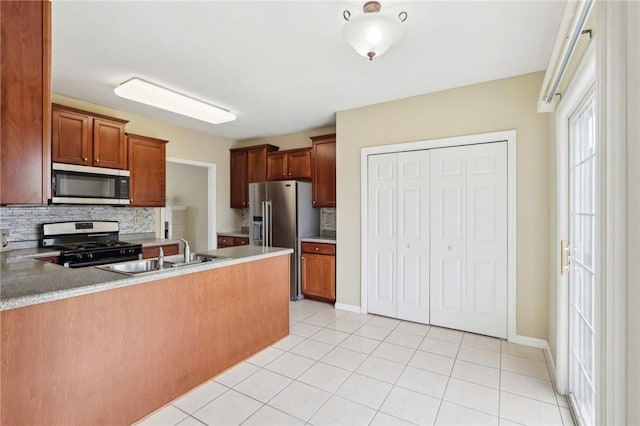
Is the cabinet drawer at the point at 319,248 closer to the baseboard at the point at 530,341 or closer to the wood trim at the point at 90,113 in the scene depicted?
the baseboard at the point at 530,341

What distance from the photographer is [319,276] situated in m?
4.21

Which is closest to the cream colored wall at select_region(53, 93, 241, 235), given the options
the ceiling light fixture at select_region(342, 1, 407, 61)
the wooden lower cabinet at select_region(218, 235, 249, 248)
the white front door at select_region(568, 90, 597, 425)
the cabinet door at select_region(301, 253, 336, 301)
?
the wooden lower cabinet at select_region(218, 235, 249, 248)

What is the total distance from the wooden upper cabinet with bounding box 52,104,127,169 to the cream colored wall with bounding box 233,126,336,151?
7.13 ft

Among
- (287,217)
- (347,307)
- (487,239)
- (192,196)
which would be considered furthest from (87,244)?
(487,239)

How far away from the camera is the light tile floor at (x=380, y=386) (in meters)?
1.88

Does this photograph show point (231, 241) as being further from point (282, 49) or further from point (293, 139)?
point (282, 49)

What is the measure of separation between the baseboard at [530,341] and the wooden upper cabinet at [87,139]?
4727 millimetres

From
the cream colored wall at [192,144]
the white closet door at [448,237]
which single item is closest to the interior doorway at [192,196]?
the cream colored wall at [192,144]

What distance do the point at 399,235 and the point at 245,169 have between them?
3045 mm

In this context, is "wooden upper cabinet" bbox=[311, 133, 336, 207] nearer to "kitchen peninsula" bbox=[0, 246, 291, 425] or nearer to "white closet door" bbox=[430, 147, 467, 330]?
"white closet door" bbox=[430, 147, 467, 330]

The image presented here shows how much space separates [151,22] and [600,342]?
9.44 feet

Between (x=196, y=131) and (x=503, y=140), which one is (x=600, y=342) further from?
(x=196, y=131)

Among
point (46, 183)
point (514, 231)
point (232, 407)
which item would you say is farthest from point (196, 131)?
point (514, 231)

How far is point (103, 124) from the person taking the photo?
3.52 meters
